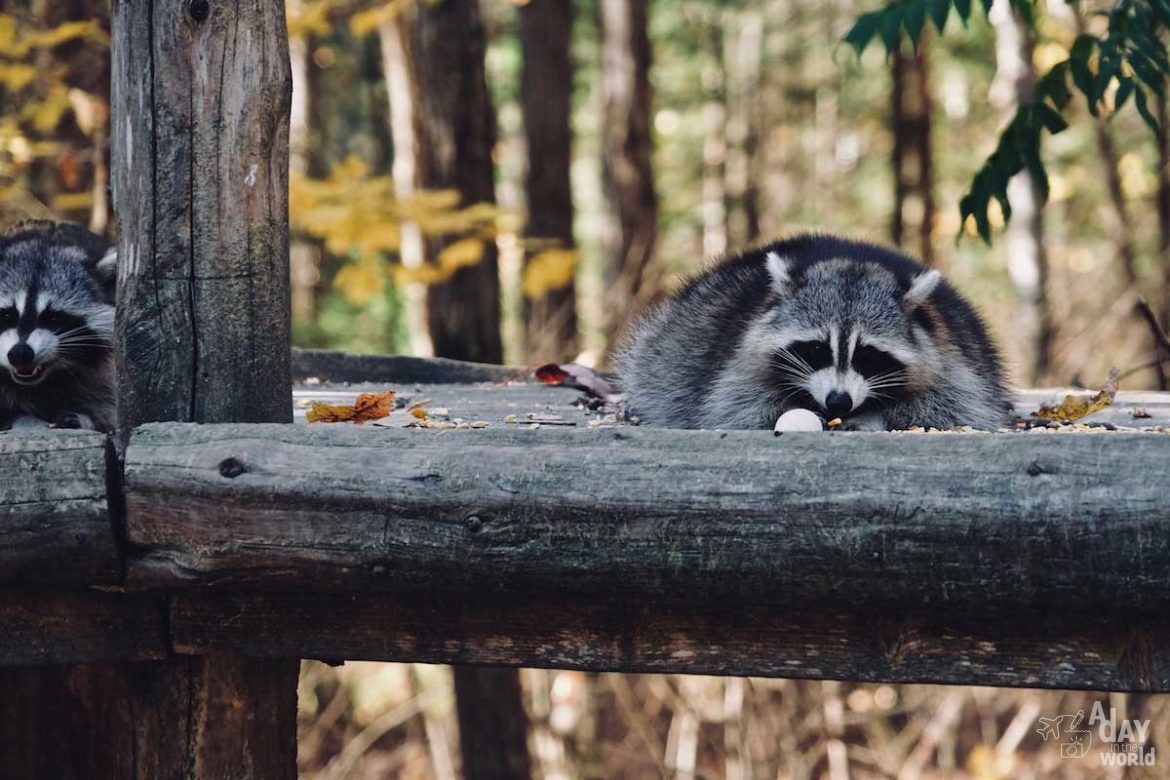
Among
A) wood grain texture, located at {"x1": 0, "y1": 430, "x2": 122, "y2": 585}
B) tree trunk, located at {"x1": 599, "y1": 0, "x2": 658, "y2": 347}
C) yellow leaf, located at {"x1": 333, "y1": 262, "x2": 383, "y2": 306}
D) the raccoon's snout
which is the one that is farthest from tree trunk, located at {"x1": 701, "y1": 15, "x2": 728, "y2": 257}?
wood grain texture, located at {"x1": 0, "y1": 430, "x2": 122, "y2": 585}

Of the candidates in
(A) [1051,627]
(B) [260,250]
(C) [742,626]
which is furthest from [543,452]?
(A) [1051,627]

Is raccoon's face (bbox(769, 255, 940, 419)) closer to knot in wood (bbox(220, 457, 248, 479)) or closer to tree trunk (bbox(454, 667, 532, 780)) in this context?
knot in wood (bbox(220, 457, 248, 479))

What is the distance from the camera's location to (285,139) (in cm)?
295

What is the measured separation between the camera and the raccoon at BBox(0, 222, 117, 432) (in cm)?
357

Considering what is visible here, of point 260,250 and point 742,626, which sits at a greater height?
point 260,250

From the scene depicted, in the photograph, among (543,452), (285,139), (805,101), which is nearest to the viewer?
(543,452)

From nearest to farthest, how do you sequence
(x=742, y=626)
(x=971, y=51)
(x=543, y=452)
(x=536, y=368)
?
(x=543, y=452) → (x=742, y=626) → (x=536, y=368) → (x=971, y=51)

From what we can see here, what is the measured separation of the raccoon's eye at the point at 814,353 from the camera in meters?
3.61

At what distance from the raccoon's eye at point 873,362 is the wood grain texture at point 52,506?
1.99 m

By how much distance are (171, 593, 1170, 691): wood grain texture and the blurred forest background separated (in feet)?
8.20

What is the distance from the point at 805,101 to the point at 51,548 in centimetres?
1628

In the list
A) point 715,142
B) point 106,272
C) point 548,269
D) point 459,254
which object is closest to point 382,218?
point 459,254

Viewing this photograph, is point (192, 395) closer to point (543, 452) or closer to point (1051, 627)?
point (543, 452)

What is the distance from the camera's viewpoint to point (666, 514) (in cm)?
249
